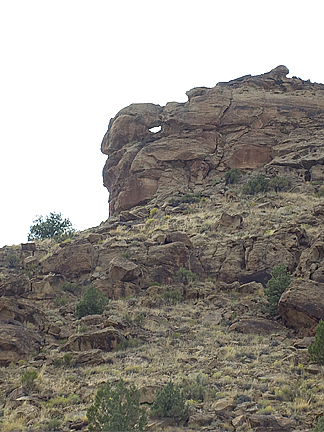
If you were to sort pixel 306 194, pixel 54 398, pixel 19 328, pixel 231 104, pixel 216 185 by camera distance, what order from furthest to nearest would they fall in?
pixel 231 104 → pixel 216 185 → pixel 306 194 → pixel 19 328 → pixel 54 398

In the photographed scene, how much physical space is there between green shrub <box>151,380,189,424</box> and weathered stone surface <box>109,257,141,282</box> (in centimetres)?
1397

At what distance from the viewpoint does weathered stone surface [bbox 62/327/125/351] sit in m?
18.0

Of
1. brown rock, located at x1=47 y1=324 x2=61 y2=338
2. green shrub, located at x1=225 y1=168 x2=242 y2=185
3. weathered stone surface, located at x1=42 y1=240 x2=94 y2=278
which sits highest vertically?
green shrub, located at x1=225 y1=168 x2=242 y2=185

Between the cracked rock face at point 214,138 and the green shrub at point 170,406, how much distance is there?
109 feet

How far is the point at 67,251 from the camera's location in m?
29.5

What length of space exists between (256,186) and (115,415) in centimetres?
3336

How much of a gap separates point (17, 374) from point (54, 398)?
2888 millimetres

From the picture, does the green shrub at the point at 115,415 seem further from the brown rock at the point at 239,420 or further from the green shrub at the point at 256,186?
the green shrub at the point at 256,186

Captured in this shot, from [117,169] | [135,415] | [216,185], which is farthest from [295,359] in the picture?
[117,169]

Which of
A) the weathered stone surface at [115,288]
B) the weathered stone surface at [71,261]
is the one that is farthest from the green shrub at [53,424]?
the weathered stone surface at [71,261]

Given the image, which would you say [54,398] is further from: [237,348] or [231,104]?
[231,104]

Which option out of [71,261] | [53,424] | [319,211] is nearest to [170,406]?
→ [53,424]

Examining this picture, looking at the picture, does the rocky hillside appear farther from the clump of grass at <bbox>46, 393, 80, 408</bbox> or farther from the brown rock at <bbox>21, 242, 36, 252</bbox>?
the brown rock at <bbox>21, 242, 36, 252</bbox>

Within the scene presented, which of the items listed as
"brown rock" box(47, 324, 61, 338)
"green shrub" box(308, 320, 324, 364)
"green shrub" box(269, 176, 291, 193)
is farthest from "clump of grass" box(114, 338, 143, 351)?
"green shrub" box(269, 176, 291, 193)
